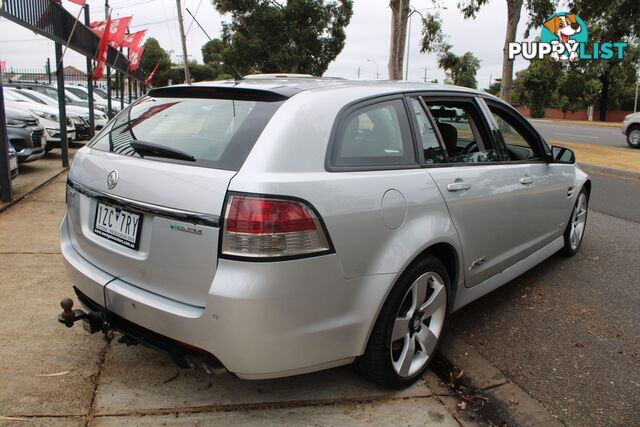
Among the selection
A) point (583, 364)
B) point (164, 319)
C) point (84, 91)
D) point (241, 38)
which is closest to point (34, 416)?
point (164, 319)

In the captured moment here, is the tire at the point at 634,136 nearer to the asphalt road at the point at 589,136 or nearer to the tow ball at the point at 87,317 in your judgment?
the asphalt road at the point at 589,136

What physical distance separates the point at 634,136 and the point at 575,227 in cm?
1428

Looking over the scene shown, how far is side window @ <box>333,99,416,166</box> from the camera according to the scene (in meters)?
2.65

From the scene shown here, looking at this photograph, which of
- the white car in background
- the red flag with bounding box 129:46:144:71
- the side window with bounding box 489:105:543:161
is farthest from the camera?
the red flag with bounding box 129:46:144:71

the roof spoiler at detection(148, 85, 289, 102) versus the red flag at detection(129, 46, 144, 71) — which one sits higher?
the red flag at detection(129, 46, 144, 71)

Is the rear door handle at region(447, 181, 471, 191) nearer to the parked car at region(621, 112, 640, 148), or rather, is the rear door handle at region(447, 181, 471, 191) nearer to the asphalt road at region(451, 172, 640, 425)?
the asphalt road at region(451, 172, 640, 425)

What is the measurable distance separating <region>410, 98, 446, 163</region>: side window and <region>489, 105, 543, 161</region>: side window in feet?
3.17

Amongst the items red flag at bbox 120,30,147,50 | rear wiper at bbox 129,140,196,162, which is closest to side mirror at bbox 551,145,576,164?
rear wiper at bbox 129,140,196,162

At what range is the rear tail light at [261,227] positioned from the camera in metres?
2.24

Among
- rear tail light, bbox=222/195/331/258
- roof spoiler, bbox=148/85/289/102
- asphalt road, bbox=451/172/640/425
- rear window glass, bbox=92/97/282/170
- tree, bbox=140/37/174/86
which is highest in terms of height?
tree, bbox=140/37/174/86

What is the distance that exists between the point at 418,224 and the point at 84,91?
63.3 ft

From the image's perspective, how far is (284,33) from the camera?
38719 mm

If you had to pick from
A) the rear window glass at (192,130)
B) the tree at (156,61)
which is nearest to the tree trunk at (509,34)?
the rear window glass at (192,130)

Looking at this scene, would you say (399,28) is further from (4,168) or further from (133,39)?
(4,168)
